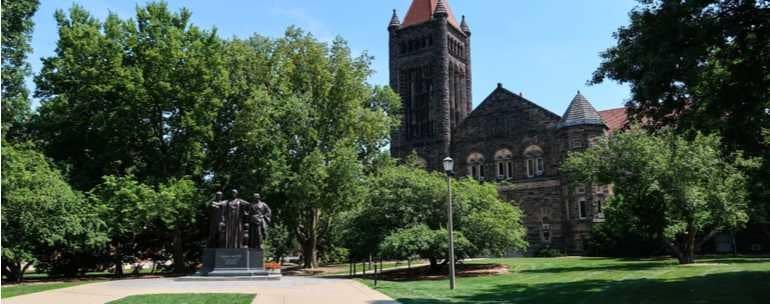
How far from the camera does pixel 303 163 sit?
35.2 metres

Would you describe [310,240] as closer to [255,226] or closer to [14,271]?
[14,271]

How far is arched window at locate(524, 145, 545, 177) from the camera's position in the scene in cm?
6125

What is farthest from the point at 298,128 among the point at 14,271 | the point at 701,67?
the point at 701,67

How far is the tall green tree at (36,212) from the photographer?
82.1 ft

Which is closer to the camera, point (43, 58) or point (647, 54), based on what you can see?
point (647, 54)

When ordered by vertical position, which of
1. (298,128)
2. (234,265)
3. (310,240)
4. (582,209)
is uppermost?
(298,128)

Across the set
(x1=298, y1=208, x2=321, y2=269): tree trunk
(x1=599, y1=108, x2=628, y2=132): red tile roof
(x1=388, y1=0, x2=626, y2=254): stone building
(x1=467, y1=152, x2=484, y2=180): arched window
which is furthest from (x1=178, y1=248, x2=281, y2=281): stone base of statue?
(x1=599, y1=108, x2=628, y2=132): red tile roof

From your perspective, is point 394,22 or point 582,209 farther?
point 394,22

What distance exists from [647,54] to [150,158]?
24.8 meters

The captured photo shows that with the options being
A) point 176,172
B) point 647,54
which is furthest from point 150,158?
point 647,54

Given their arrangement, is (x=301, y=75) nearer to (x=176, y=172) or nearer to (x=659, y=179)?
(x=176, y=172)

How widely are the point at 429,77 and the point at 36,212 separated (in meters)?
49.2

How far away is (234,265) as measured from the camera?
23375 millimetres

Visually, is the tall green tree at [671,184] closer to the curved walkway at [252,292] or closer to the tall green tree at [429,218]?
the tall green tree at [429,218]
